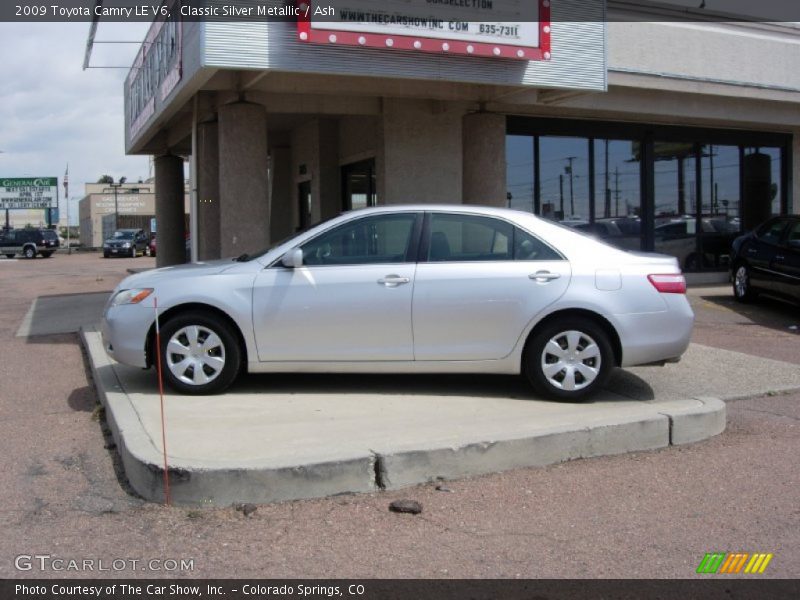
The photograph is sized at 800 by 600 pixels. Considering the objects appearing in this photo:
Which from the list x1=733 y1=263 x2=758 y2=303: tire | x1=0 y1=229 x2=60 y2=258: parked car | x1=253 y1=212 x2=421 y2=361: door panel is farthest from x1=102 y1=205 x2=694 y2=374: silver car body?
x1=0 y1=229 x2=60 y2=258: parked car

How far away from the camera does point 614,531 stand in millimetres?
4465

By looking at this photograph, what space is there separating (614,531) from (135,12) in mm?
11452

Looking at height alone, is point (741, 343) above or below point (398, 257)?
below

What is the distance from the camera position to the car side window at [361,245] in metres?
6.80

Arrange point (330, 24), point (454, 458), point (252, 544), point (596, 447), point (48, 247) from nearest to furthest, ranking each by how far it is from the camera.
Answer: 1. point (252, 544)
2. point (454, 458)
3. point (596, 447)
4. point (330, 24)
5. point (48, 247)

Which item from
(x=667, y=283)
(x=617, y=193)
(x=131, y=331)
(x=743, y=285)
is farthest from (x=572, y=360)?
(x=617, y=193)

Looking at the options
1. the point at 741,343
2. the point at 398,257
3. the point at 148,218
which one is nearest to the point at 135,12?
the point at 398,257

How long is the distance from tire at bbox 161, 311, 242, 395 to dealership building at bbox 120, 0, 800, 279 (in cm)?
380

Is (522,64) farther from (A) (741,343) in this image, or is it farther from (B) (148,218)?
(B) (148,218)

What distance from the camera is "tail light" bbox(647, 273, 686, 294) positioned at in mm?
6766

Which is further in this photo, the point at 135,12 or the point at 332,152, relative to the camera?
the point at 332,152

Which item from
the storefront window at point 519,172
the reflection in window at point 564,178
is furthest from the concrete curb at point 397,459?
the reflection in window at point 564,178

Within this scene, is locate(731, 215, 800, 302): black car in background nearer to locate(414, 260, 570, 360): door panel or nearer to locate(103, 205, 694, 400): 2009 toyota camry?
locate(103, 205, 694, 400): 2009 toyota camry

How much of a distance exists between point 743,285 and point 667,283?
779 centimetres
